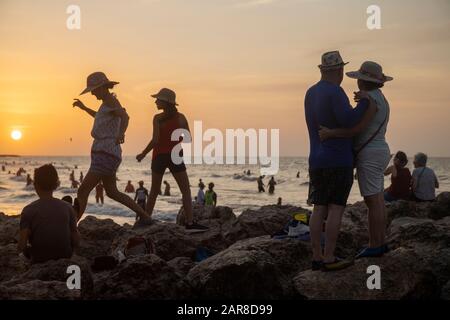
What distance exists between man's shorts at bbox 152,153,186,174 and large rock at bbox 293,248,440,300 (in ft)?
11.4

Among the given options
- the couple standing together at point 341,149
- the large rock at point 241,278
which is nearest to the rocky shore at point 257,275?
the large rock at point 241,278

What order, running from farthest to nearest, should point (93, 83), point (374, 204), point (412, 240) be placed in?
point (93, 83)
point (412, 240)
point (374, 204)

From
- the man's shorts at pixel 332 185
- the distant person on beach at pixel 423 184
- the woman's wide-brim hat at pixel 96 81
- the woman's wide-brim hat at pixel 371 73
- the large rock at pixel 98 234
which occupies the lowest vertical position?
the large rock at pixel 98 234

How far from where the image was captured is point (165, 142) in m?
8.41

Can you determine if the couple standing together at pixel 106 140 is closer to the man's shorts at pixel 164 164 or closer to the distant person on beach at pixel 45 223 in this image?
the man's shorts at pixel 164 164

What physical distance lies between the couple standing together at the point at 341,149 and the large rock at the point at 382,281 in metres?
0.11

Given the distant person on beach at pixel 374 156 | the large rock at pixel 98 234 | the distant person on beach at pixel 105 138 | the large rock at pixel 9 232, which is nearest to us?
the distant person on beach at pixel 374 156

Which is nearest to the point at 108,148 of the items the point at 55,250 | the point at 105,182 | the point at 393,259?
the point at 105,182

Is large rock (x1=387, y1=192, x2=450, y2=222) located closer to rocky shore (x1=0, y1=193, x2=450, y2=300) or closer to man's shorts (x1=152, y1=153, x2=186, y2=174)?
rocky shore (x1=0, y1=193, x2=450, y2=300)

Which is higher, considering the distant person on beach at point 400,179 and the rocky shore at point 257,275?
the distant person on beach at point 400,179

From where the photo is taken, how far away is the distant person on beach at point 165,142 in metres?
8.26

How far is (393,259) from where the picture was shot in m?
5.42
